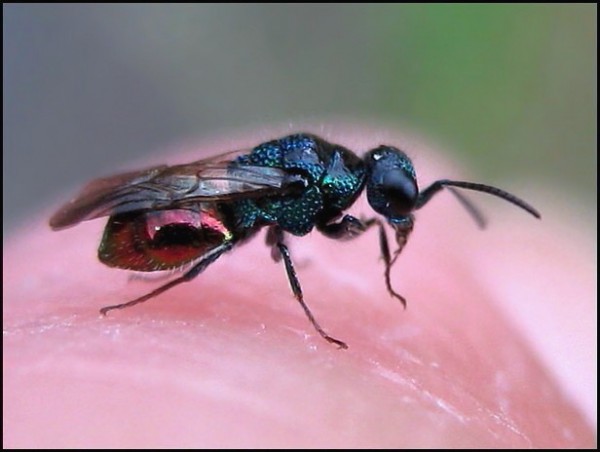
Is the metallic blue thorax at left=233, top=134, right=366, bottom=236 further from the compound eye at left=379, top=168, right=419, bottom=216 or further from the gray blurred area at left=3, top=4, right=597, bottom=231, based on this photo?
the gray blurred area at left=3, top=4, right=597, bottom=231

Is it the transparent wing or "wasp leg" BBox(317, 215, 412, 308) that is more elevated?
the transparent wing

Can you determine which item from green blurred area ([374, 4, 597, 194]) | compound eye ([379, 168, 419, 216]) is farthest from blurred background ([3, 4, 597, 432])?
compound eye ([379, 168, 419, 216])

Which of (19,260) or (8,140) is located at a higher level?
(19,260)

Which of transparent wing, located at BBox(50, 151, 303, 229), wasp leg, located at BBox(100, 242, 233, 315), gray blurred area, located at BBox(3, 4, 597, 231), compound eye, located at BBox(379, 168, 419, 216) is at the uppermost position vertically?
transparent wing, located at BBox(50, 151, 303, 229)

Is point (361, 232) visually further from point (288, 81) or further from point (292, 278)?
point (288, 81)

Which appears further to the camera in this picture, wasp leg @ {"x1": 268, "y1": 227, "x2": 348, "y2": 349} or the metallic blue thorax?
the metallic blue thorax

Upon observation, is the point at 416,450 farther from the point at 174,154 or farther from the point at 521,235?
the point at 174,154


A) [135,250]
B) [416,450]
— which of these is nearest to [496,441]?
[416,450]

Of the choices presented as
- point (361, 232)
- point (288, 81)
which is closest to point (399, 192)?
point (361, 232)
